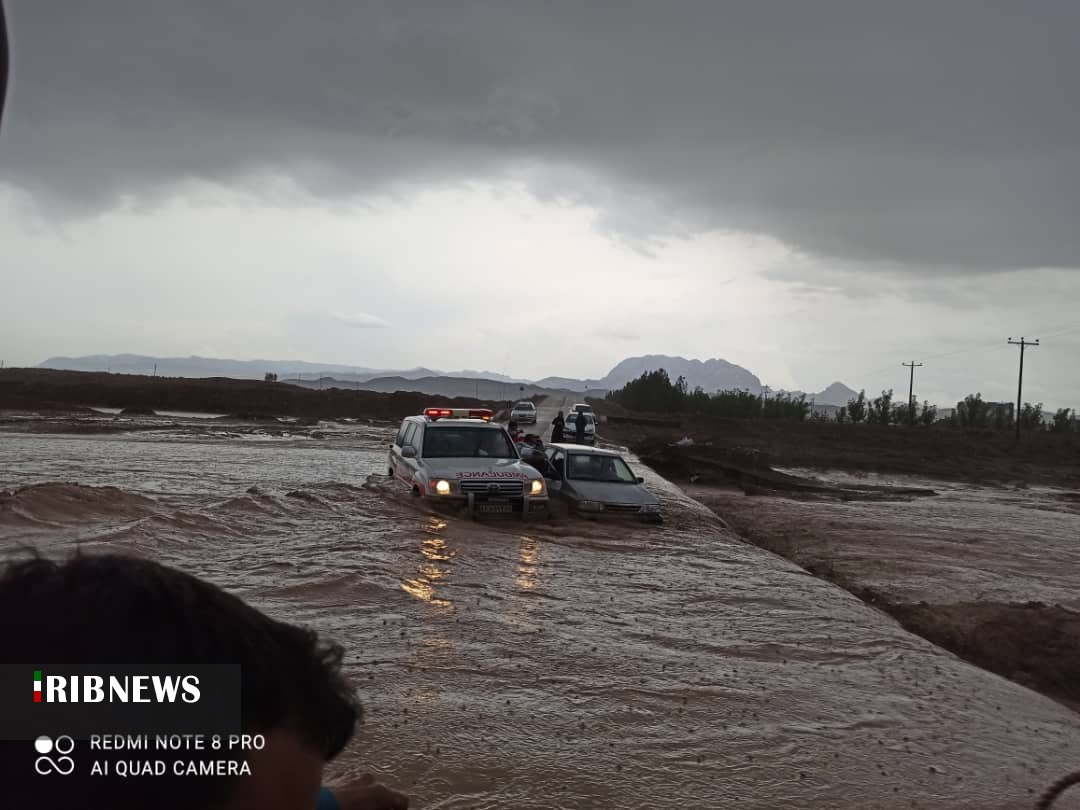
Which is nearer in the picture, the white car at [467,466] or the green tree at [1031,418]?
the white car at [467,466]

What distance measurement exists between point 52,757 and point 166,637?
186mm

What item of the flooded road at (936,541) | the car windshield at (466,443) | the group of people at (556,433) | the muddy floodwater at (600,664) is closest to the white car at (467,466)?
the car windshield at (466,443)

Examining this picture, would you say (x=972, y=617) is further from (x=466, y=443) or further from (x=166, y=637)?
(x=166, y=637)

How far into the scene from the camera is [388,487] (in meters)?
17.3

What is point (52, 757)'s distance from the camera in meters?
1.03

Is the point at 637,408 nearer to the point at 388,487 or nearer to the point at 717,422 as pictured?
the point at 717,422

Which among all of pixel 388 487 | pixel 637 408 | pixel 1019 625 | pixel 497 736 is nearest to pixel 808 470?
pixel 388 487

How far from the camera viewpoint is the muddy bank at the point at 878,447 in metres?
38.5

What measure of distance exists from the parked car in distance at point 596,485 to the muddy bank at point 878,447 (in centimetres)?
1817

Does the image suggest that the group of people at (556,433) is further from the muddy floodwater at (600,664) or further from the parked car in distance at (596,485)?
the muddy floodwater at (600,664)

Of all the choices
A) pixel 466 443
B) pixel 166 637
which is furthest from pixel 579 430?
pixel 166 637

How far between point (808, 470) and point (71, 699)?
37.6 meters

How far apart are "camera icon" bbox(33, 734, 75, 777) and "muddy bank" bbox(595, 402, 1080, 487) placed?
34124 millimetres

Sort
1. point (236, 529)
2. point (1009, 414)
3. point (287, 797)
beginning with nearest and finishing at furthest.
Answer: point (287, 797), point (236, 529), point (1009, 414)
